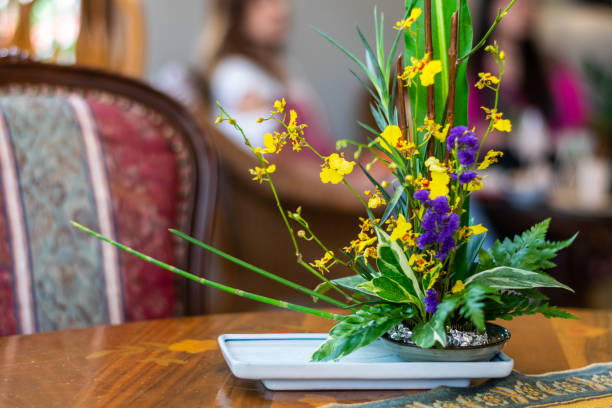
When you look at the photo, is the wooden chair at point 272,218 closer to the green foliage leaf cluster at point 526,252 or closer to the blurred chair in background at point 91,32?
the blurred chair in background at point 91,32

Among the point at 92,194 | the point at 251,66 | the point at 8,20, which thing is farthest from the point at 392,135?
the point at 251,66

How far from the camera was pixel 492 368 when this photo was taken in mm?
474

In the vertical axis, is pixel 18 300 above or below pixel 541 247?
below

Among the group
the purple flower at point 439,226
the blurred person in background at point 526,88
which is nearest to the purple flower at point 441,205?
the purple flower at point 439,226

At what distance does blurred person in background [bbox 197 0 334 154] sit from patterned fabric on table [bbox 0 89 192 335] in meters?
1.47

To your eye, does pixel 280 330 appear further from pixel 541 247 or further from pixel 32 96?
pixel 32 96

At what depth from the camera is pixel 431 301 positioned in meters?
0.46

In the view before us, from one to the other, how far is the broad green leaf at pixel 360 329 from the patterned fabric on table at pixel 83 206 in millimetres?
529

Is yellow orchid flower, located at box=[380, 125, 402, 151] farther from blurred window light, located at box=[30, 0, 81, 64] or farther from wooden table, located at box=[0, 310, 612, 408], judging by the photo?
blurred window light, located at box=[30, 0, 81, 64]

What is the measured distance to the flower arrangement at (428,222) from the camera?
445 millimetres

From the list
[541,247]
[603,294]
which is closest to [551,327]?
[541,247]

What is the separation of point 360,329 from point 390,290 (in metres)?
0.03

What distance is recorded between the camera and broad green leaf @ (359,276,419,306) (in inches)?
18.3

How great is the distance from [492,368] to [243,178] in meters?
1.04
